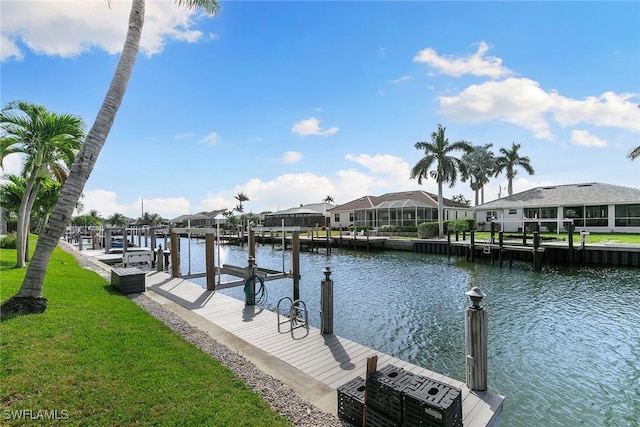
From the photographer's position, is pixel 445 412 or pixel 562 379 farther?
pixel 562 379

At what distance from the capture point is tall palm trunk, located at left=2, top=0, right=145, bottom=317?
6340 mm

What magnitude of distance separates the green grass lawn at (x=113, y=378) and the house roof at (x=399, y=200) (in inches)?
1559

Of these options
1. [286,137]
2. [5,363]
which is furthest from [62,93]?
[286,137]

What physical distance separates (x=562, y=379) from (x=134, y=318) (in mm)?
8555

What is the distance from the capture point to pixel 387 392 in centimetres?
349

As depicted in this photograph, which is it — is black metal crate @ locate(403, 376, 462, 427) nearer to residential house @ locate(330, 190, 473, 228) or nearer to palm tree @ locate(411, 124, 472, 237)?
palm tree @ locate(411, 124, 472, 237)

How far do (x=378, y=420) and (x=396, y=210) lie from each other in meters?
42.4

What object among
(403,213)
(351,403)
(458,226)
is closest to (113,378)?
(351,403)

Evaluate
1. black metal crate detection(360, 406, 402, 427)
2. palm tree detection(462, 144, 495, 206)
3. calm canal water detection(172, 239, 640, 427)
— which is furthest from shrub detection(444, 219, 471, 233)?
black metal crate detection(360, 406, 402, 427)

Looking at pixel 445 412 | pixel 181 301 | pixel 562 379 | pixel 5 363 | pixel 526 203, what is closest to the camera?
pixel 445 412

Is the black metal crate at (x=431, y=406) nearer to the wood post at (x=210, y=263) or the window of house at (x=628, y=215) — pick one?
the wood post at (x=210, y=263)

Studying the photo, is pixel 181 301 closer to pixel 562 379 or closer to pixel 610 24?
pixel 562 379

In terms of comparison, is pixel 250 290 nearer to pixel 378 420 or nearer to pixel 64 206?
pixel 64 206

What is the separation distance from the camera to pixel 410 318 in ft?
35.3
